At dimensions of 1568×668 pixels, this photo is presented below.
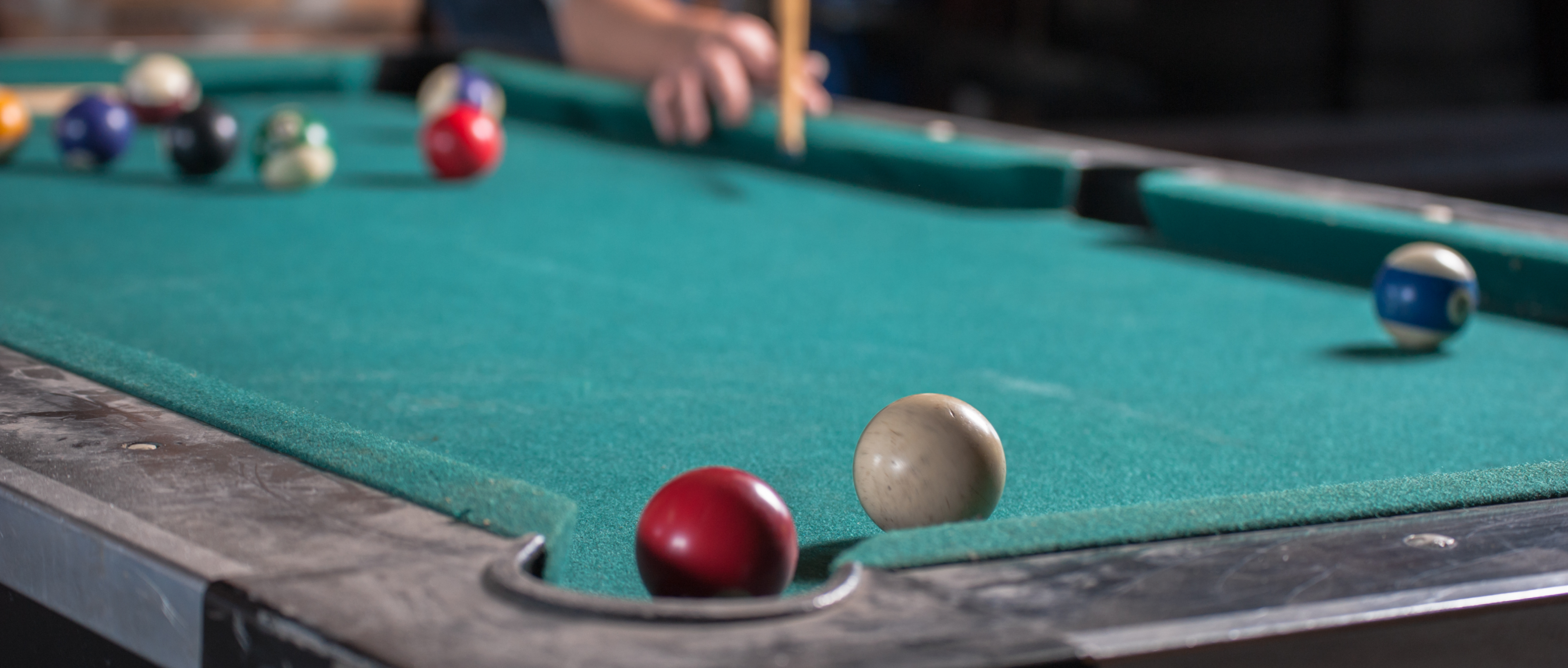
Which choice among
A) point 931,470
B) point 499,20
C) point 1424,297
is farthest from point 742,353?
point 499,20

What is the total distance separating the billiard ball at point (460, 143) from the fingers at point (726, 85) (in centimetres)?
53

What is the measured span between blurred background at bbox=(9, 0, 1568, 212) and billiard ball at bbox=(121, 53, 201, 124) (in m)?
2.71

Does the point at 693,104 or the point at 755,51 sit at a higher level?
the point at 755,51

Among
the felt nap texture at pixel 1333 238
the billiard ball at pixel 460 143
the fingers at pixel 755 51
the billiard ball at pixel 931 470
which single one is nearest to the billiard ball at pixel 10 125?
the billiard ball at pixel 460 143

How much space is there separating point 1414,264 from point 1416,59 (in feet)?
18.3

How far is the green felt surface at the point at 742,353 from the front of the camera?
3.82ft

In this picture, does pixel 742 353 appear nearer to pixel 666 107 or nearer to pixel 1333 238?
pixel 1333 238

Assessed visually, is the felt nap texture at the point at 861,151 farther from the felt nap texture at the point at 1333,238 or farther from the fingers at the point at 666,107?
the felt nap texture at the point at 1333,238

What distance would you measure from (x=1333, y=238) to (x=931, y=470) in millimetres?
1454

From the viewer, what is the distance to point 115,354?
142cm

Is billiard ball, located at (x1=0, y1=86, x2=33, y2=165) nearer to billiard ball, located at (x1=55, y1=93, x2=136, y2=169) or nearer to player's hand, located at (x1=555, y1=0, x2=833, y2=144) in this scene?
billiard ball, located at (x1=55, y1=93, x2=136, y2=169)

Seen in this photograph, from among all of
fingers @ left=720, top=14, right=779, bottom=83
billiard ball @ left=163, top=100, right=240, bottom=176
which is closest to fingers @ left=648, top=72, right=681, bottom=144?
fingers @ left=720, top=14, right=779, bottom=83

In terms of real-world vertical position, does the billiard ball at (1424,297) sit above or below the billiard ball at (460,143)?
above

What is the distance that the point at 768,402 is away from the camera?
5.37 feet
